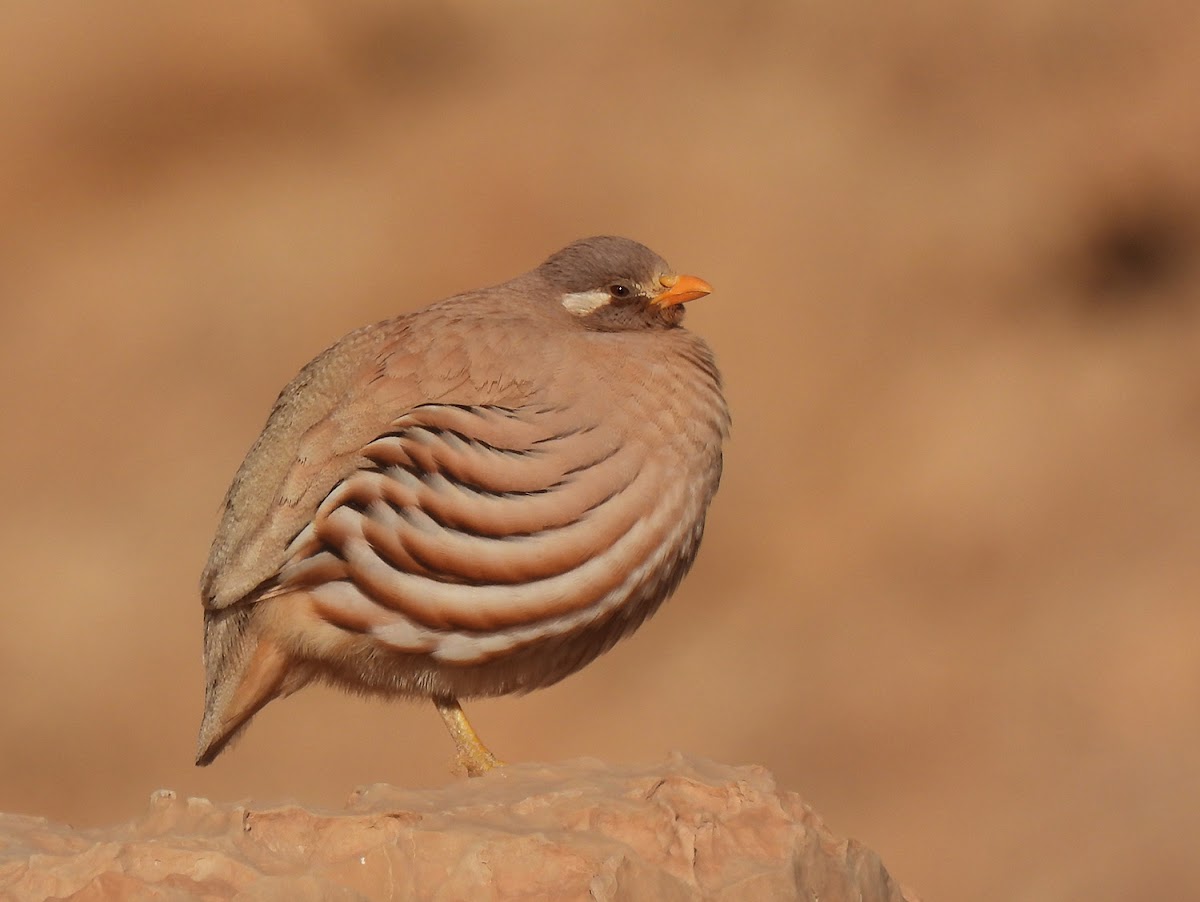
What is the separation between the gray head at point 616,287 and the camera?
692 cm

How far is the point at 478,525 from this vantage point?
240 inches

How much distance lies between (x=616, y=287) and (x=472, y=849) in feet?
9.83

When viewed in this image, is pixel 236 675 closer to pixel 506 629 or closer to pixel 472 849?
pixel 506 629

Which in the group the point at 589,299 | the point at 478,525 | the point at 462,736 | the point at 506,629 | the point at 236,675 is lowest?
the point at 462,736

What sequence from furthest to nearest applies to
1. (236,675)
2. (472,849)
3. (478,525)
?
(236,675) < (478,525) < (472,849)

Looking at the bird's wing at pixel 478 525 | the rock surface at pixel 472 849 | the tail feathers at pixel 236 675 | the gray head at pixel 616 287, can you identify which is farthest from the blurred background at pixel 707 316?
the rock surface at pixel 472 849

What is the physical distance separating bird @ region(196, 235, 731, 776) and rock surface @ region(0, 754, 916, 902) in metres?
1.18

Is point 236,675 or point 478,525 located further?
point 236,675

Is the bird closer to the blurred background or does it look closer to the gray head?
the gray head

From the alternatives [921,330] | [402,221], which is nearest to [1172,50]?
[921,330]

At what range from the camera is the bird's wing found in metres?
6.09

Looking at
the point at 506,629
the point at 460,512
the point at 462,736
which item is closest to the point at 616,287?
the point at 460,512

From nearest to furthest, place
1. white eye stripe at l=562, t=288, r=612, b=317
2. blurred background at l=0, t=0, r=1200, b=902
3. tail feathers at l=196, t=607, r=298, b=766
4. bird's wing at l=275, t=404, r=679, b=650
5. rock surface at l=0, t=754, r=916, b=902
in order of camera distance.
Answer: rock surface at l=0, t=754, r=916, b=902 → bird's wing at l=275, t=404, r=679, b=650 → tail feathers at l=196, t=607, r=298, b=766 → white eye stripe at l=562, t=288, r=612, b=317 → blurred background at l=0, t=0, r=1200, b=902

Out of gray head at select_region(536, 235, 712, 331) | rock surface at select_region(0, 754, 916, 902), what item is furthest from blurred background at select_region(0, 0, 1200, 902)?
rock surface at select_region(0, 754, 916, 902)
